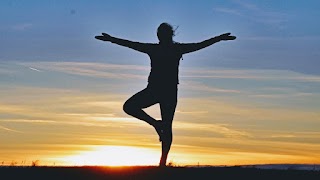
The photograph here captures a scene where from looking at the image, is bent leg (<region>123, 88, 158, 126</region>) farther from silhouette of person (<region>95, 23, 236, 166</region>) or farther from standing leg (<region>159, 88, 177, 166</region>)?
standing leg (<region>159, 88, 177, 166</region>)

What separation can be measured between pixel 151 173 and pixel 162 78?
235 centimetres

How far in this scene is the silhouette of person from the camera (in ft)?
55.0

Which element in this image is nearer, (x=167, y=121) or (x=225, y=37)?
(x=167, y=121)

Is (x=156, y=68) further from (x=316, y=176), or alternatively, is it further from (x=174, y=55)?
(x=316, y=176)

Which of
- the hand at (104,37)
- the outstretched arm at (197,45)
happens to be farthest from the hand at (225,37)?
the hand at (104,37)

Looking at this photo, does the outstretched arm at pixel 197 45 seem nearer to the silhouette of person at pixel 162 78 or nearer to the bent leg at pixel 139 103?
the silhouette of person at pixel 162 78

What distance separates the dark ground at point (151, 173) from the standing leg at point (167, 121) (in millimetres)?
1337

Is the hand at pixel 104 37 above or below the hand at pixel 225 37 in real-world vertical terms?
below

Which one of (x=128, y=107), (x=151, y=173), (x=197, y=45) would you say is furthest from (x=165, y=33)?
(x=151, y=173)

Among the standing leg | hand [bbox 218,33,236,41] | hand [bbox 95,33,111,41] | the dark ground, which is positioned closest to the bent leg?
the standing leg

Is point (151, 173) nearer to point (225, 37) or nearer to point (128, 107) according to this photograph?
point (128, 107)

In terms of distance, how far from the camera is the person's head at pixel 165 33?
54.6 ft

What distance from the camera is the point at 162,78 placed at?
16766 millimetres

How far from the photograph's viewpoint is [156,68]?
16.8m
